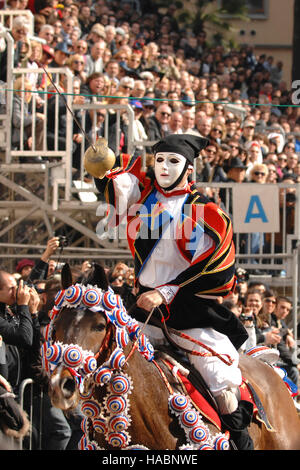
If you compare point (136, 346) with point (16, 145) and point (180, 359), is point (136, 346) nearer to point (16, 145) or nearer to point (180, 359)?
point (180, 359)

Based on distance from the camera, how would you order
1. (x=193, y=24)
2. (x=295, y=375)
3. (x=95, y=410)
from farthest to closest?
(x=193, y=24) → (x=295, y=375) → (x=95, y=410)

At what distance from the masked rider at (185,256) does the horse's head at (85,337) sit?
521 millimetres

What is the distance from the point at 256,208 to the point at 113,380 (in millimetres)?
5595

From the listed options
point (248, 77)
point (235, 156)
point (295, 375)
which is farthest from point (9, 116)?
point (248, 77)

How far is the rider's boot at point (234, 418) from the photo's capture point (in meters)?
5.67

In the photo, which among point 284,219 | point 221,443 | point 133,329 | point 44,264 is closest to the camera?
point 133,329

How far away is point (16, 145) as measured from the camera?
11164mm

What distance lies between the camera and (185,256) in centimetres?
575

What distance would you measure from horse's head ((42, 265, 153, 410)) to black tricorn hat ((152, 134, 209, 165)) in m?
1.00

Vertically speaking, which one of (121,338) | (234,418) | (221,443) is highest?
(121,338)

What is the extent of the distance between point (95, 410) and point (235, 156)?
751 centimetres

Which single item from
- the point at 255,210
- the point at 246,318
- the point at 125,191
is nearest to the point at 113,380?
the point at 125,191

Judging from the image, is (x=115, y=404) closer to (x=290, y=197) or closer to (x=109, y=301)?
(x=109, y=301)

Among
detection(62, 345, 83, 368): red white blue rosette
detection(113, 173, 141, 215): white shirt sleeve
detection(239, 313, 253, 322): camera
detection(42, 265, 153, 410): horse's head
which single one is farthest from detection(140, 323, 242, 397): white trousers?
detection(239, 313, 253, 322): camera
